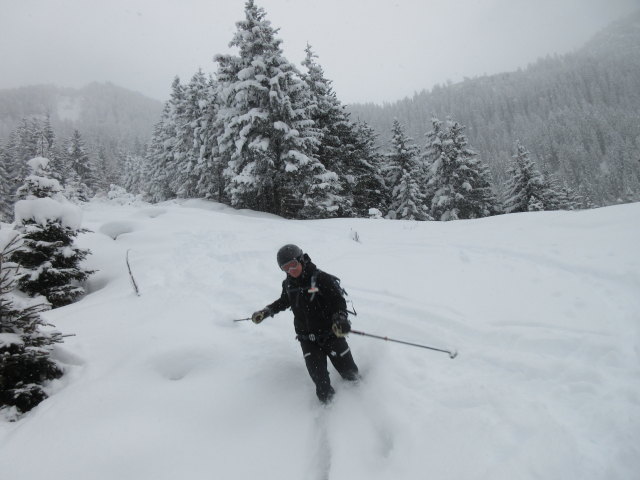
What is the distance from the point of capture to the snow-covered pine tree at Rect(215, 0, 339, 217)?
1902cm

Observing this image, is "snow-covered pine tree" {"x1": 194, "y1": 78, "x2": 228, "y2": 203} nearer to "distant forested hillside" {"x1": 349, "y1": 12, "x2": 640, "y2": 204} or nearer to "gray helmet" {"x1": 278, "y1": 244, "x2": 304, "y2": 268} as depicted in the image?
"gray helmet" {"x1": 278, "y1": 244, "x2": 304, "y2": 268}

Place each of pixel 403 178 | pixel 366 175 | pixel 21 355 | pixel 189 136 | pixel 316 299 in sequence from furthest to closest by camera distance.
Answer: pixel 189 136 → pixel 403 178 → pixel 366 175 → pixel 316 299 → pixel 21 355

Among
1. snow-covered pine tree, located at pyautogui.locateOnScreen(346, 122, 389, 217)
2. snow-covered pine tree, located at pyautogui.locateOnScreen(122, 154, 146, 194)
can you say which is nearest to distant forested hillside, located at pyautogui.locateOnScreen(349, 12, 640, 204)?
snow-covered pine tree, located at pyautogui.locateOnScreen(122, 154, 146, 194)

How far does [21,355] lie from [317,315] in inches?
145

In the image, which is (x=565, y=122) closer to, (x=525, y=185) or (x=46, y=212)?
(x=525, y=185)

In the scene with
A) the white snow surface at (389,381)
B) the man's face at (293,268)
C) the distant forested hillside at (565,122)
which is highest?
the distant forested hillside at (565,122)

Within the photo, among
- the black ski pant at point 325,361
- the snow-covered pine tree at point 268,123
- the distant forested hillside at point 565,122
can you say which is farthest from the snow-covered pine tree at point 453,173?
the distant forested hillside at point 565,122

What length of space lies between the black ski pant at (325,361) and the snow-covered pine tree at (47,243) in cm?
776

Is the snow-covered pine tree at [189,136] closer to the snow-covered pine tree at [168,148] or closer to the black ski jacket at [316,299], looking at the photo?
the snow-covered pine tree at [168,148]

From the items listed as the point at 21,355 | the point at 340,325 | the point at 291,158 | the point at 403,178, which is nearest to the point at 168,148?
the point at 291,158

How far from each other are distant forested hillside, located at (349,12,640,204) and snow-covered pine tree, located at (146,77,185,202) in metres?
60.1

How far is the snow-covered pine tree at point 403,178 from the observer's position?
95.7 feet

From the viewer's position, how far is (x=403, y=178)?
1155 inches

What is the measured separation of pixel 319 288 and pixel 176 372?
8.23 feet
